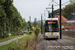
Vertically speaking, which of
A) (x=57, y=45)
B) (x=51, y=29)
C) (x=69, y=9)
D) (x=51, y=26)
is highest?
(x=69, y=9)

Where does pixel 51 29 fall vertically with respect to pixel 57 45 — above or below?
above

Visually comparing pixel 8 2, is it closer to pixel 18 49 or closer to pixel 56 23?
pixel 56 23

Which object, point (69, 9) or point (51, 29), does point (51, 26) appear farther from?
point (69, 9)

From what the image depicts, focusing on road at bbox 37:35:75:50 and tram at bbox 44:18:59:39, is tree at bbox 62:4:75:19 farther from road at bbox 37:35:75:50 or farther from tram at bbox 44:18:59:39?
road at bbox 37:35:75:50

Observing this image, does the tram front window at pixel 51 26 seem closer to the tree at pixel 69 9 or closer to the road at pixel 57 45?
the tree at pixel 69 9

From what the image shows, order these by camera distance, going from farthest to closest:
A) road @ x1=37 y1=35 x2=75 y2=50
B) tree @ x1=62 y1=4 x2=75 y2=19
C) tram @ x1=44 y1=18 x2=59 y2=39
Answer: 1. tram @ x1=44 y1=18 x2=59 y2=39
2. tree @ x1=62 y1=4 x2=75 y2=19
3. road @ x1=37 y1=35 x2=75 y2=50

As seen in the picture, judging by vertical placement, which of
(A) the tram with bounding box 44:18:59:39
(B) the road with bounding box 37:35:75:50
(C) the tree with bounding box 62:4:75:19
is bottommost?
(B) the road with bounding box 37:35:75:50

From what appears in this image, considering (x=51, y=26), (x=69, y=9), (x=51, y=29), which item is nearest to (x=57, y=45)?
(x=51, y=29)

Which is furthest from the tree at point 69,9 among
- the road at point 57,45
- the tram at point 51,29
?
the road at point 57,45

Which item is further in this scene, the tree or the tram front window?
the tram front window

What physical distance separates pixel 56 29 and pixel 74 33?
6519mm

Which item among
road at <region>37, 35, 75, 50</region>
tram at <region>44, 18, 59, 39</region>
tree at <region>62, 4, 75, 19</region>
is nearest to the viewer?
road at <region>37, 35, 75, 50</region>

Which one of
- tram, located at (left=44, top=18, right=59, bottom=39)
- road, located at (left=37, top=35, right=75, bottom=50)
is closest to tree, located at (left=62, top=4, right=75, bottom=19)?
tram, located at (left=44, top=18, right=59, bottom=39)

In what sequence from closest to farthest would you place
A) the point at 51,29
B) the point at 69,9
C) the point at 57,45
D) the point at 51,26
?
the point at 57,45 < the point at 69,9 < the point at 51,29 < the point at 51,26
